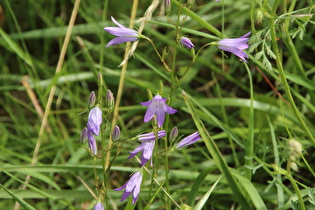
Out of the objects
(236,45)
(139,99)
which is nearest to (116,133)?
(236,45)

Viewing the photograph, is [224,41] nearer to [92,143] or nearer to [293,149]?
[293,149]

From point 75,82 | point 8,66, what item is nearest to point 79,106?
point 75,82

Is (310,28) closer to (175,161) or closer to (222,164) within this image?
(175,161)

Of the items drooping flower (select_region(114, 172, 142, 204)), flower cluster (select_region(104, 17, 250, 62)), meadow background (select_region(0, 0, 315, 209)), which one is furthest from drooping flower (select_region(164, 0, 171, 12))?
meadow background (select_region(0, 0, 315, 209))

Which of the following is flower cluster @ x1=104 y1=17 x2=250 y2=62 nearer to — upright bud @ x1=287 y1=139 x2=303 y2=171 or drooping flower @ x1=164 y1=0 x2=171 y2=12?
drooping flower @ x1=164 y1=0 x2=171 y2=12

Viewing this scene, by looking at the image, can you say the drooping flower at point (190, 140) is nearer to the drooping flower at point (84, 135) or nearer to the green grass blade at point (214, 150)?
the green grass blade at point (214, 150)

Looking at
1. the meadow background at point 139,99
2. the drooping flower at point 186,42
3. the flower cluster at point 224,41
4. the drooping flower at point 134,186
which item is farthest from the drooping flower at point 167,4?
the meadow background at point 139,99

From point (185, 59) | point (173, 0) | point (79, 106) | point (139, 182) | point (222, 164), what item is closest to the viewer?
point (139, 182)
